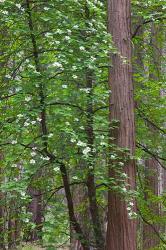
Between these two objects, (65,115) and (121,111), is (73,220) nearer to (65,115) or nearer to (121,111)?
(121,111)

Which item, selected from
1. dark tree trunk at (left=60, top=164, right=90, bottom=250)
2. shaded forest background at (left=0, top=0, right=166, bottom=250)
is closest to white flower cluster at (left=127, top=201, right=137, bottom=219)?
shaded forest background at (left=0, top=0, right=166, bottom=250)

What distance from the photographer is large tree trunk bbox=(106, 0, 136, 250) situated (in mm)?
5586

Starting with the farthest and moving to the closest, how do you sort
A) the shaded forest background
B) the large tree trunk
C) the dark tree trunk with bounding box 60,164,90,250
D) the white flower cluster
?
the dark tree trunk with bounding box 60,164,90,250
the large tree trunk
the white flower cluster
the shaded forest background

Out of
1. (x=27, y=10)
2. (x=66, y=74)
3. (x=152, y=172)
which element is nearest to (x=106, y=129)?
(x=66, y=74)

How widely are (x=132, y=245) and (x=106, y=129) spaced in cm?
163

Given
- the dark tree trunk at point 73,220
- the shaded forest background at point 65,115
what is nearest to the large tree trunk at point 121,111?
the shaded forest background at point 65,115

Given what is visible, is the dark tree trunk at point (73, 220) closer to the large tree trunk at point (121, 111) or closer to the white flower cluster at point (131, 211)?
the large tree trunk at point (121, 111)

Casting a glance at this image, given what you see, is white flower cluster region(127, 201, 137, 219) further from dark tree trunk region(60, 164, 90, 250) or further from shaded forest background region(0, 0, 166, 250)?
dark tree trunk region(60, 164, 90, 250)

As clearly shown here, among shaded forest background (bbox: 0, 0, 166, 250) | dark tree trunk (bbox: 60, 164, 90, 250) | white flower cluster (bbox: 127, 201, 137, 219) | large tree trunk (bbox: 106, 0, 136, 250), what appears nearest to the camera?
shaded forest background (bbox: 0, 0, 166, 250)

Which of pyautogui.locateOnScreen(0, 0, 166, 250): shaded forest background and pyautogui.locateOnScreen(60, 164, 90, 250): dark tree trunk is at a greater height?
pyautogui.locateOnScreen(0, 0, 166, 250): shaded forest background

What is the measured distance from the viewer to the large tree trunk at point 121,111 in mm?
5586

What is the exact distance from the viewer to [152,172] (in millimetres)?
7887

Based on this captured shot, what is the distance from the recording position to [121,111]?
585 cm

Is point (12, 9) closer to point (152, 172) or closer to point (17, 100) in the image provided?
point (17, 100)
